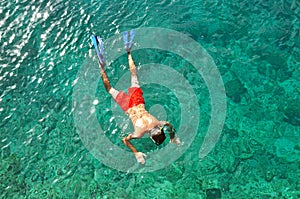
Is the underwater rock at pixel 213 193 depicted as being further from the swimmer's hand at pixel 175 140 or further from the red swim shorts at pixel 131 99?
the red swim shorts at pixel 131 99

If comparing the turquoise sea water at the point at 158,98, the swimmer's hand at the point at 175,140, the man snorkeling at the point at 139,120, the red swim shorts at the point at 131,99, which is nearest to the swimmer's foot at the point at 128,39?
the turquoise sea water at the point at 158,98

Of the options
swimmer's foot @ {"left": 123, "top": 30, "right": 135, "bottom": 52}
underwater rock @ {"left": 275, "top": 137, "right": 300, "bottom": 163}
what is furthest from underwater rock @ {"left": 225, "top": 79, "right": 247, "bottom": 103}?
swimmer's foot @ {"left": 123, "top": 30, "right": 135, "bottom": 52}

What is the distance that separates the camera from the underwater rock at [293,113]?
14.7 meters

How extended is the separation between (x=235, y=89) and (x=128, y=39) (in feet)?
16.3

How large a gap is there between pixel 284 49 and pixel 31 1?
11796 mm

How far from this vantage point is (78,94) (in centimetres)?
1534

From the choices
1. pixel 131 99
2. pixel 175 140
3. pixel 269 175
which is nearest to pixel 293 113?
pixel 269 175

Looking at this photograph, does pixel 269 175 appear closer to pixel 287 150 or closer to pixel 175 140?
pixel 287 150

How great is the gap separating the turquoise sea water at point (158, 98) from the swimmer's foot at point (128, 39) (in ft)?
2.79

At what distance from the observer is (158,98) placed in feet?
49.2

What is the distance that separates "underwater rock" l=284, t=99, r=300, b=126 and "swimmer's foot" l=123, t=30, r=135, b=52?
6.76 metres

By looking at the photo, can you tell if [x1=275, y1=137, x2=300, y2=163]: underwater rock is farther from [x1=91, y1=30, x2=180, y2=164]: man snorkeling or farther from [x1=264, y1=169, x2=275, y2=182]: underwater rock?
[x1=91, y1=30, x2=180, y2=164]: man snorkeling

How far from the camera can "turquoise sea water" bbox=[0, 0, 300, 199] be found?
13.7 meters

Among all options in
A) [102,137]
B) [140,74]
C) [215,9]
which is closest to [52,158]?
[102,137]
